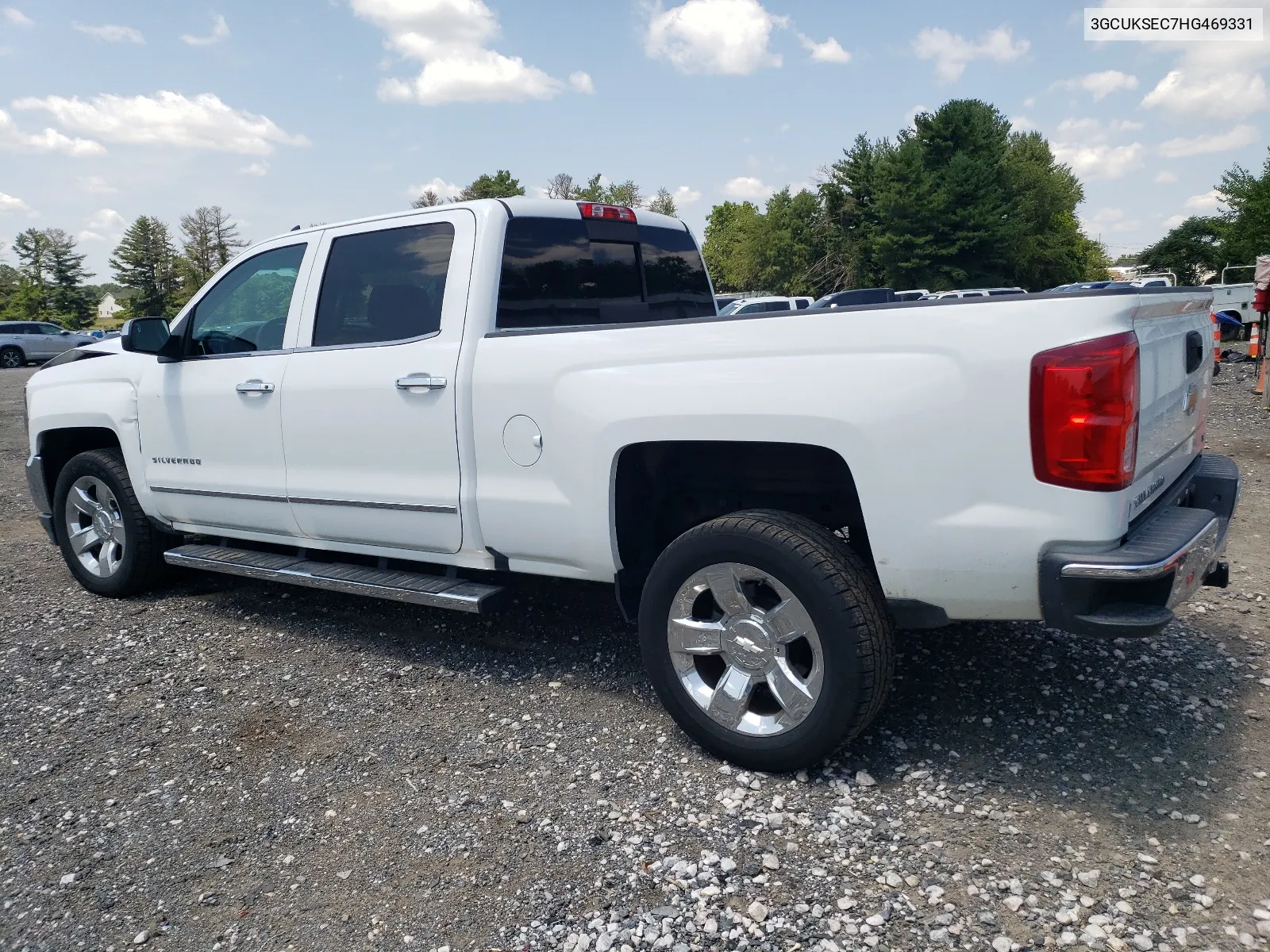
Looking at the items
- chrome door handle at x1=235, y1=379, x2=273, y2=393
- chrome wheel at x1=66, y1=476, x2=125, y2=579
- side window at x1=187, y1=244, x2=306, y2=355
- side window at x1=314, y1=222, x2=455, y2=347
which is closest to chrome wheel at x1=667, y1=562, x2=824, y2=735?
side window at x1=314, y1=222, x2=455, y2=347

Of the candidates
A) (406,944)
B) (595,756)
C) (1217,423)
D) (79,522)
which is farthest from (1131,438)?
(1217,423)

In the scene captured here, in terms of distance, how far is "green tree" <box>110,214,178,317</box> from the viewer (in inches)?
3255

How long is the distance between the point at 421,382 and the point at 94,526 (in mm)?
2995

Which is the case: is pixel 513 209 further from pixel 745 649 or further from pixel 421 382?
pixel 745 649

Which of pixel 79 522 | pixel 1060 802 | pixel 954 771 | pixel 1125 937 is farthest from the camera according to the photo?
pixel 79 522

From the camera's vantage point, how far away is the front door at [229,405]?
4.53m

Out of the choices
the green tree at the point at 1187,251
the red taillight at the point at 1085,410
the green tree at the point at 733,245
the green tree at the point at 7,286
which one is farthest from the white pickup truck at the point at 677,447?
the green tree at the point at 7,286

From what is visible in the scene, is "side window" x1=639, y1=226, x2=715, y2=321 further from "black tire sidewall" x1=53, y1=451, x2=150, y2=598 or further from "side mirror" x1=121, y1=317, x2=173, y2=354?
"black tire sidewall" x1=53, y1=451, x2=150, y2=598

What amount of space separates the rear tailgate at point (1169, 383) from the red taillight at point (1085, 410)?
0.54ft

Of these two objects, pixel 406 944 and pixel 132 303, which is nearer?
pixel 406 944

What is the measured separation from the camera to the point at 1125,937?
7.73ft

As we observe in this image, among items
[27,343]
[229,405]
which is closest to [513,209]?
[229,405]

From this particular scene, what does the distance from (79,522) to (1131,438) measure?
563cm

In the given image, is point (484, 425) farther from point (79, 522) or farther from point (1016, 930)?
point (79, 522)
